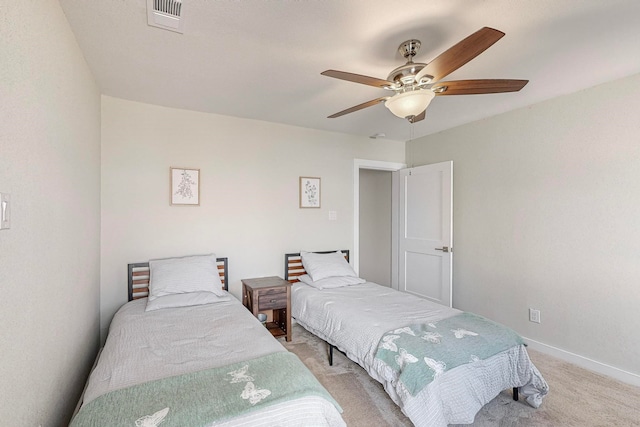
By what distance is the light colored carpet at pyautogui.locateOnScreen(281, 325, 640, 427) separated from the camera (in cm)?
198

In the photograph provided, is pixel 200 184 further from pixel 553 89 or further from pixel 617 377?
pixel 617 377

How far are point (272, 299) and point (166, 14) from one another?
243cm

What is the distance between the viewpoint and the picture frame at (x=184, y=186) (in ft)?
10.2

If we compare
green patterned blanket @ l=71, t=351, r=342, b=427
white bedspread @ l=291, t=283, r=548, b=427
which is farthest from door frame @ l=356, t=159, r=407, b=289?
green patterned blanket @ l=71, t=351, r=342, b=427

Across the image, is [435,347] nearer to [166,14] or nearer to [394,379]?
[394,379]

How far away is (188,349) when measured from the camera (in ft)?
5.75

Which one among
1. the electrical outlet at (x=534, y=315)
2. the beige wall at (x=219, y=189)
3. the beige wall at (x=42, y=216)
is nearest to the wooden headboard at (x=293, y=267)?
the beige wall at (x=219, y=189)

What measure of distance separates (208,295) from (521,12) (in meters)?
2.97

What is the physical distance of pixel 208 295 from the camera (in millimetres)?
2686

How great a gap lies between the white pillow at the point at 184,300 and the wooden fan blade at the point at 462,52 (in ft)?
7.73

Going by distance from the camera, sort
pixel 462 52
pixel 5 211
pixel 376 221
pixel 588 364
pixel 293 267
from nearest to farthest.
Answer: pixel 5 211, pixel 462 52, pixel 588 364, pixel 293 267, pixel 376 221

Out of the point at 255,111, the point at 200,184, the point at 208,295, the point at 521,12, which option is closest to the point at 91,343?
the point at 208,295

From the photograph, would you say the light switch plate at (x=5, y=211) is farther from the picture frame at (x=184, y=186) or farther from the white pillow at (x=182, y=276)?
the picture frame at (x=184, y=186)

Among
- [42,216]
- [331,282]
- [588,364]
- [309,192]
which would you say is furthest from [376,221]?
[42,216]
